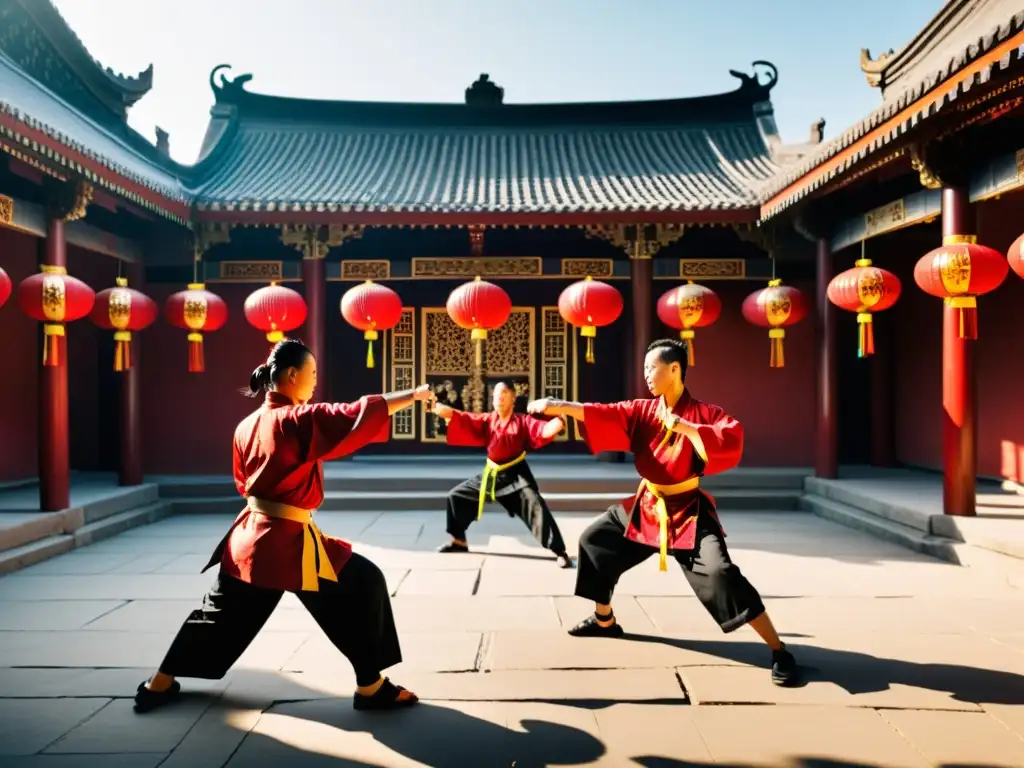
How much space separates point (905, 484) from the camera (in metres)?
7.55

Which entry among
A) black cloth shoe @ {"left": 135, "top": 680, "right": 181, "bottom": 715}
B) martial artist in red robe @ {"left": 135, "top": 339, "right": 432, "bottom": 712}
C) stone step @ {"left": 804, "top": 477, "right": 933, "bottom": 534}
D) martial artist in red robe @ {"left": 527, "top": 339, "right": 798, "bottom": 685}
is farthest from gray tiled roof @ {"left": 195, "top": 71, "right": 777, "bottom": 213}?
black cloth shoe @ {"left": 135, "top": 680, "right": 181, "bottom": 715}

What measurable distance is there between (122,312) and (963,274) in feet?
22.1

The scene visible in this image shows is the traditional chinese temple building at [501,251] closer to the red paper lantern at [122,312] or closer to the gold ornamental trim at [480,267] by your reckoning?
the gold ornamental trim at [480,267]

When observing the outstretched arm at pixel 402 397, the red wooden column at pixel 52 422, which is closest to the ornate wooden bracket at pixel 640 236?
the red wooden column at pixel 52 422

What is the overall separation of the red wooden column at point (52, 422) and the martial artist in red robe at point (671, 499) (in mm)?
4529

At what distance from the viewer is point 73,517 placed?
595cm

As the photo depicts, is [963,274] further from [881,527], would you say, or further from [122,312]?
[122,312]

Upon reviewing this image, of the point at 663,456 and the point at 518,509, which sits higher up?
the point at 663,456

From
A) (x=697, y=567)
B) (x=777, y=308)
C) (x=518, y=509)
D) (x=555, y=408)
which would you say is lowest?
(x=518, y=509)

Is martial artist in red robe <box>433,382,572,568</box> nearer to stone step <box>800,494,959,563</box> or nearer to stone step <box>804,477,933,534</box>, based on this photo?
stone step <box>800,494,959,563</box>

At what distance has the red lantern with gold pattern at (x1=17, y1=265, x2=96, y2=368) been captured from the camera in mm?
5570

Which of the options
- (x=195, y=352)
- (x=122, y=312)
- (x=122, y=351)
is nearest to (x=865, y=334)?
(x=195, y=352)

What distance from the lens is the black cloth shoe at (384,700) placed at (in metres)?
2.76

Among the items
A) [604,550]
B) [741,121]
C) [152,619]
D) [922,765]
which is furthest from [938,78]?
[741,121]
